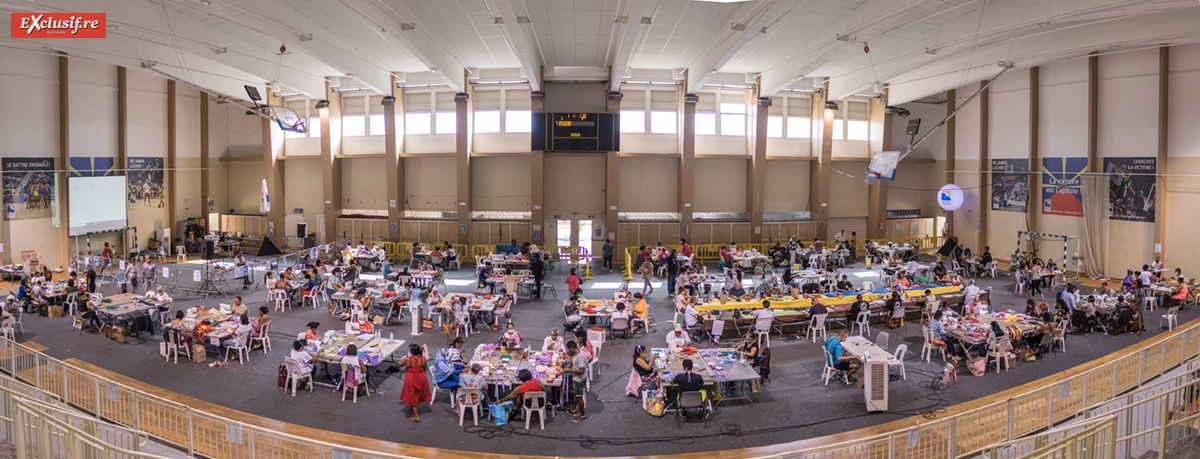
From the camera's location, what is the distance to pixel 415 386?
33.0 feet

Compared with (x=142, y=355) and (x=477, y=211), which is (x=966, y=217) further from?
(x=142, y=355)

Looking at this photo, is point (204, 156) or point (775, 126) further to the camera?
point (204, 156)

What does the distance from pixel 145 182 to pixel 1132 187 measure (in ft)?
127

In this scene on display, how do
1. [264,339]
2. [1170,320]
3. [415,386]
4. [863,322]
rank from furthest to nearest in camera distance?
[1170,320]
[863,322]
[264,339]
[415,386]

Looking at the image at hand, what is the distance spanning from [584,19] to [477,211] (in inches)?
516

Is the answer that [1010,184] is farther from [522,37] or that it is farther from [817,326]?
[522,37]

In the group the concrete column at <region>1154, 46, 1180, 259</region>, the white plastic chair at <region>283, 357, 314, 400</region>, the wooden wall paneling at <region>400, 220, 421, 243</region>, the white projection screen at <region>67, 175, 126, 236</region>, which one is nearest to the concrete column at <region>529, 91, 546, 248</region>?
the wooden wall paneling at <region>400, 220, 421, 243</region>

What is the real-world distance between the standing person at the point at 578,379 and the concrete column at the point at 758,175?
62.2 feet

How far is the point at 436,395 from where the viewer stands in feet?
36.7

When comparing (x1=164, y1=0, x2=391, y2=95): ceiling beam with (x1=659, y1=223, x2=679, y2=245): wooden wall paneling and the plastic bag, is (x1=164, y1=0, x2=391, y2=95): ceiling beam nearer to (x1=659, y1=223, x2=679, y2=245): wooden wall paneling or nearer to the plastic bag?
the plastic bag

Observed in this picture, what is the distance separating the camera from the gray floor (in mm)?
9516

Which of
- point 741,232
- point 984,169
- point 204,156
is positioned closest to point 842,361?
point 741,232

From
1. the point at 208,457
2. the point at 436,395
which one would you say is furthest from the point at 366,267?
the point at 208,457

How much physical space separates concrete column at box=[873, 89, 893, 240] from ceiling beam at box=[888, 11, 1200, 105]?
8.88ft
